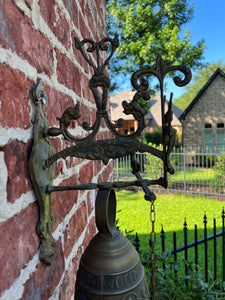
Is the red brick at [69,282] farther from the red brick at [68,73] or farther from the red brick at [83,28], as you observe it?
the red brick at [83,28]

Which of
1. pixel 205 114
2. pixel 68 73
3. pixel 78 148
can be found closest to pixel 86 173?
pixel 68 73

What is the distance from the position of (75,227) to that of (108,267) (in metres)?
0.53

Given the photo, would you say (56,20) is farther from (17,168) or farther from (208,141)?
(208,141)

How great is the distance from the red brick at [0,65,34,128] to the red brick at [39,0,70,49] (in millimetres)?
335

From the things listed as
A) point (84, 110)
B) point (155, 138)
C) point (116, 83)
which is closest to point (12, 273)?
point (84, 110)

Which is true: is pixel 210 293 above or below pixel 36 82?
below

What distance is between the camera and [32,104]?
31.8 inches

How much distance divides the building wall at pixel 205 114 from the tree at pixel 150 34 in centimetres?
275

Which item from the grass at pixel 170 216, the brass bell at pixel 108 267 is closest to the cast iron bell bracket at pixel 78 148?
the brass bell at pixel 108 267

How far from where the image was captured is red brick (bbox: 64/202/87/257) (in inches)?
44.6

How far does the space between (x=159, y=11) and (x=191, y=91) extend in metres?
25.7

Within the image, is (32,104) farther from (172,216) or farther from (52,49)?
(172,216)

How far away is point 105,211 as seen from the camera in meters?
0.77

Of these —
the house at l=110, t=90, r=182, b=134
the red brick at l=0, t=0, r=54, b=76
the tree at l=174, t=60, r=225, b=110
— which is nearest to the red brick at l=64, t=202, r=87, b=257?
the red brick at l=0, t=0, r=54, b=76
